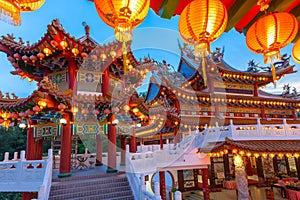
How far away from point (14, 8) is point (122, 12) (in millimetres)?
1113

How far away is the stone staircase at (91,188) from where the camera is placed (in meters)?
6.12

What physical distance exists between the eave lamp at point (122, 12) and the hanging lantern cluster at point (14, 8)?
709 mm

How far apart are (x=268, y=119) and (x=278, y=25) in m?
18.9

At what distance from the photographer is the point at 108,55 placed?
8.27m

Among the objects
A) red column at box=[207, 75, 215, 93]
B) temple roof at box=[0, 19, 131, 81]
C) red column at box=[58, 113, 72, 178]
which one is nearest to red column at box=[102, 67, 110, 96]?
temple roof at box=[0, 19, 131, 81]

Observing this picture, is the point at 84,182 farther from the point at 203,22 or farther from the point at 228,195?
the point at 228,195

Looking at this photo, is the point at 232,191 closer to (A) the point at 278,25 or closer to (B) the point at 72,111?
(B) the point at 72,111

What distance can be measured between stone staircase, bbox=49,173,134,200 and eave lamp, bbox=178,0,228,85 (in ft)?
18.8

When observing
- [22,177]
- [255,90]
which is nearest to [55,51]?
[22,177]

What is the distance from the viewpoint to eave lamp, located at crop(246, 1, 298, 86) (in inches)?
102

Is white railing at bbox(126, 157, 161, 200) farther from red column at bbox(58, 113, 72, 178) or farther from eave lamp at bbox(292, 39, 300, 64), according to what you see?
eave lamp at bbox(292, 39, 300, 64)

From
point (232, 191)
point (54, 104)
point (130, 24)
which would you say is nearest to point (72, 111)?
point (54, 104)

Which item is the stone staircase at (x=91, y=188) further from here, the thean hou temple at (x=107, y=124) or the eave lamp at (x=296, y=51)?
the eave lamp at (x=296, y=51)

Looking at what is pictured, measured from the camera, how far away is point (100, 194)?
6.32 m
